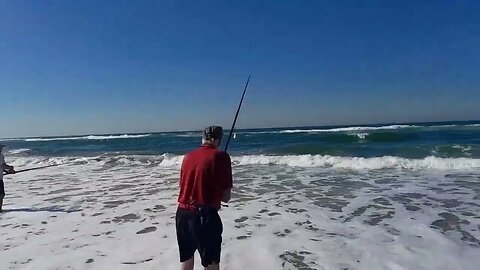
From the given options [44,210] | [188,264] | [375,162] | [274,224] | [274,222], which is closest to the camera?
[188,264]

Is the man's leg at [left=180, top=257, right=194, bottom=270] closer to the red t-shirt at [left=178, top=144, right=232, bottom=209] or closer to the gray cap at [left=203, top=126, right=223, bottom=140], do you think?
the red t-shirt at [left=178, top=144, right=232, bottom=209]

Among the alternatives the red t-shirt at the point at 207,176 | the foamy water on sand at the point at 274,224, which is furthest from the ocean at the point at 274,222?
the red t-shirt at the point at 207,176

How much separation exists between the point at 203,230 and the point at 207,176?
492mm

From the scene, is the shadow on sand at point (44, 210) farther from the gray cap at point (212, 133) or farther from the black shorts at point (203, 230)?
the gray cap at point (212, 133)

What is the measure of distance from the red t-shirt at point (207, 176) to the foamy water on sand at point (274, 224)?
1.77 metres

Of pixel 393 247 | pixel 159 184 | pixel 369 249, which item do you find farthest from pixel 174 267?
pixel 159 184

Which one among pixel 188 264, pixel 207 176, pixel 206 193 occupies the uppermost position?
pixel 207 176

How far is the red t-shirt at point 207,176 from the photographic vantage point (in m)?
3.42

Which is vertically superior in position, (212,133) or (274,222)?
(212,133)

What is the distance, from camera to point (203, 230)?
138 inches

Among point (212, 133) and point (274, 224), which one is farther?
point (274, 224)

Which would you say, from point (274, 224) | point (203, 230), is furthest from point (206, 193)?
point (274, 224)

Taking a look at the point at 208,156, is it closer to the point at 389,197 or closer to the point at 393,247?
the point at 393,247

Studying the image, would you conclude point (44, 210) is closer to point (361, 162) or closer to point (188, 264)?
point (188, 264)
